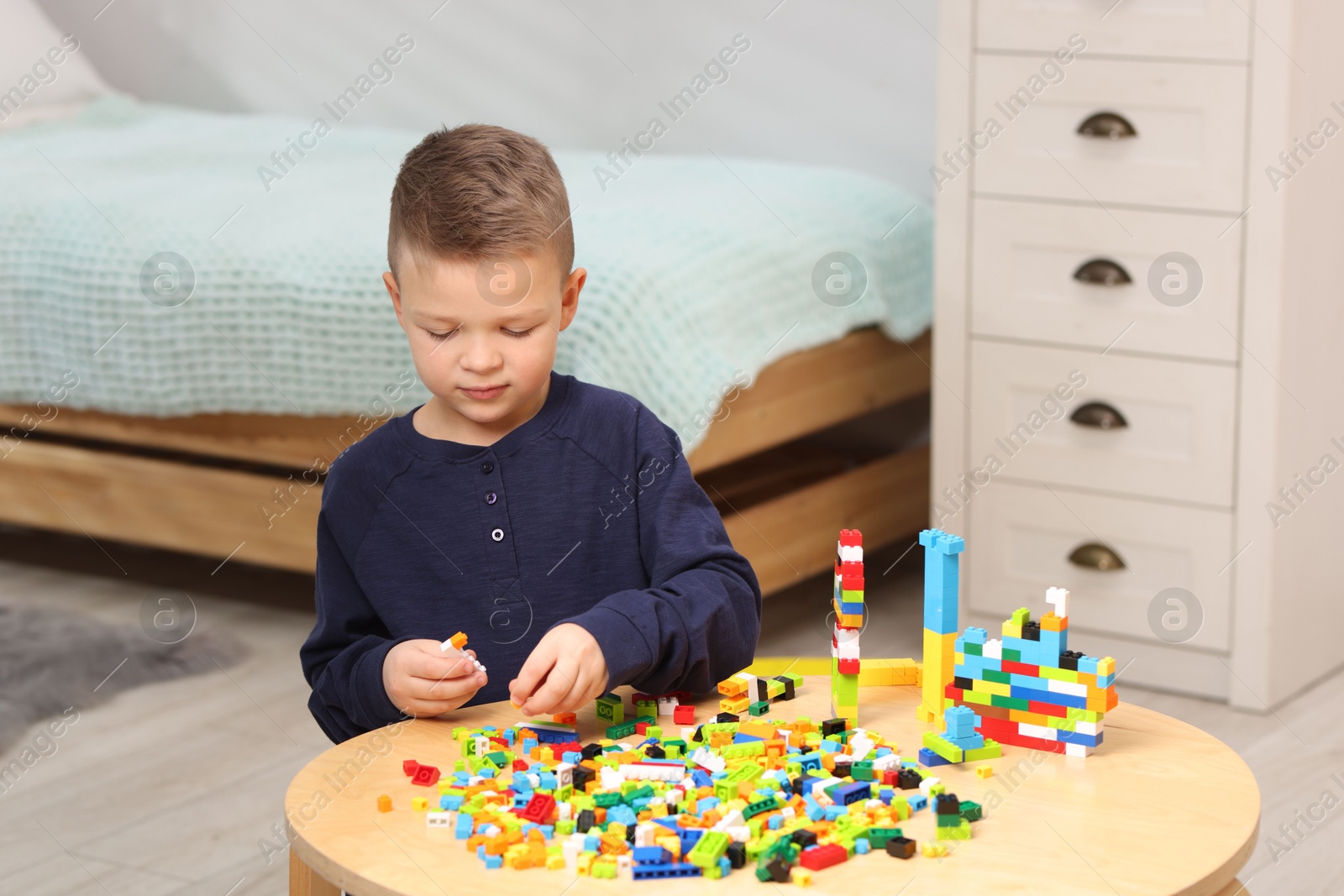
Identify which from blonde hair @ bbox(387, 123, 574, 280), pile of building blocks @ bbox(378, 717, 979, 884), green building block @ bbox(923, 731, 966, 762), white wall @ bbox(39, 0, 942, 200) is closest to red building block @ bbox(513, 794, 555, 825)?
pile of building blocks @ bbox(378, 717, 979, 884)

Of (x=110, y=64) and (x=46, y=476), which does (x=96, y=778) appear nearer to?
(x=46, y=476)

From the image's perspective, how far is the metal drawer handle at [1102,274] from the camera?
1.99m

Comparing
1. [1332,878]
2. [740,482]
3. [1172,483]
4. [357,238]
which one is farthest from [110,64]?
[1332,878]

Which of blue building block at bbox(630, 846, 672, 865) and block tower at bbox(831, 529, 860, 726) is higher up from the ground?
block tower at bbox(831, 529, 860, 726)

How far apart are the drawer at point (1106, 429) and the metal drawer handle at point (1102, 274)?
0.10 metres

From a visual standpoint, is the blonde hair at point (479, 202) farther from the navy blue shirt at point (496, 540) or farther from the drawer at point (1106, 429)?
the drawer at point (1106, 429)

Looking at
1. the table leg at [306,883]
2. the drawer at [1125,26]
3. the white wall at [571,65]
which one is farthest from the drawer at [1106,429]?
the table leg at [306,883]

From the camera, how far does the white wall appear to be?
271cm

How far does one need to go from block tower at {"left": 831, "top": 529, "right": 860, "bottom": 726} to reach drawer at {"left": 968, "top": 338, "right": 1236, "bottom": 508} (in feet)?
3.88

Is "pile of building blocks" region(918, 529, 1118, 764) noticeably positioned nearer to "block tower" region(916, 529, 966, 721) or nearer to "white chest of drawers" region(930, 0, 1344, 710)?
"block tower" region(916, 529, 966, 721)

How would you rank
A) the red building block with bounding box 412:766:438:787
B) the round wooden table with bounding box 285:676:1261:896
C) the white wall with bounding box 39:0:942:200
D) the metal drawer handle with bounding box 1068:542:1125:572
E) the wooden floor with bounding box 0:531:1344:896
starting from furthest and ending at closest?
the white wall with bounding box 39:0:942:200 < the metal drawer handle with bounding box 1068:542:1125:572 < the wooden floor with bounding box 0:531:1344:896 < the red building block with bounding box 412:766:438:787 < the round wooden table with bounding box 285:676:1261:896

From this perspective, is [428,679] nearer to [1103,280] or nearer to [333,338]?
[333,338]

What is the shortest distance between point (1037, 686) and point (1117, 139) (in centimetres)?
127

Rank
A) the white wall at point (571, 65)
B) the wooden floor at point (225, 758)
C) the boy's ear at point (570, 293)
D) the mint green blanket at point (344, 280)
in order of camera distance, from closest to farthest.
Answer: the boy's ear at point (570, 293)
the wooden floor at point (225, 758)
the mint green blanket at point (344, 280)
the white wall at point (571, 65)
